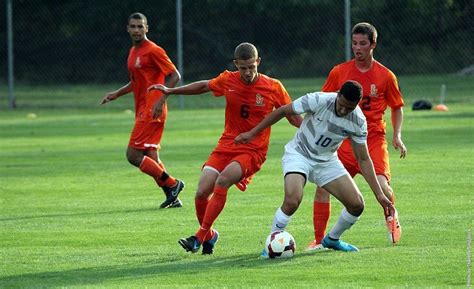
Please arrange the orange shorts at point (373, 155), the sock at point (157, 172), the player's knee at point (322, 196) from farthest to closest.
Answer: the sock at point (157, 172)
the orange shorts at point (373, 155)
the player's knee at point (322, 196)

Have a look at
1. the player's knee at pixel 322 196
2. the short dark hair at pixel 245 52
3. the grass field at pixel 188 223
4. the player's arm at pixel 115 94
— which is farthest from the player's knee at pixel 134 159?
the short dark hair at pixel 245 52

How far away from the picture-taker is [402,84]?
35031mm

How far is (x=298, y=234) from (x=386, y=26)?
23.5 metres

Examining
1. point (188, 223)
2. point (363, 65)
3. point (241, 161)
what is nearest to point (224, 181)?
point (241, 161)

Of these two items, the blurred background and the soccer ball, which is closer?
the soccer ball

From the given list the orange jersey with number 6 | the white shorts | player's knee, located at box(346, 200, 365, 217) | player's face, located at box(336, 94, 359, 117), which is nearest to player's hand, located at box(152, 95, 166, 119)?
the orange jersey with number 6

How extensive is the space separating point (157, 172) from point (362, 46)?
4164mm

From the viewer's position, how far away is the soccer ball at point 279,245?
10.1 metres

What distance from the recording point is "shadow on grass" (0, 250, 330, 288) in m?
9.26

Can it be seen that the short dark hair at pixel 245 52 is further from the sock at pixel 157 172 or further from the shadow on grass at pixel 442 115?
the shadow on grass at pixel 442 115

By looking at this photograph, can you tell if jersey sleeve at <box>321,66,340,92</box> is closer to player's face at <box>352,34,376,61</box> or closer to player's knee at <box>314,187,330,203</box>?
player's face at <box>352,34,376,61</box>

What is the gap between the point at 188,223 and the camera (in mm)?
12602

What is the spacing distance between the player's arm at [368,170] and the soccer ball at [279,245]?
792 mm

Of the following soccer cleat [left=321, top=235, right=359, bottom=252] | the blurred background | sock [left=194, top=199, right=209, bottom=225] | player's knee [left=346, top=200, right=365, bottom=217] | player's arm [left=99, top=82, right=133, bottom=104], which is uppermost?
player's knee [left=346, top=200, right=365, bottom=217]
